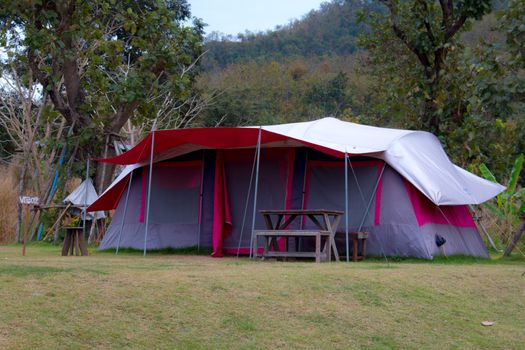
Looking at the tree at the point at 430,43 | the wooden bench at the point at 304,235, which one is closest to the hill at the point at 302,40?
the tree at the point at 430,43

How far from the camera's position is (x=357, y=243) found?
11.1 metres

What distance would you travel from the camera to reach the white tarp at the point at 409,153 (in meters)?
11.1

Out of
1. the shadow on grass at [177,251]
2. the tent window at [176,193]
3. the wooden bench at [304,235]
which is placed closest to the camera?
the wooden bench at [304,235]

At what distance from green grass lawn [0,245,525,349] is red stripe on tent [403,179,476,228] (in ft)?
9.64

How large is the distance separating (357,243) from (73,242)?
13.8 feet

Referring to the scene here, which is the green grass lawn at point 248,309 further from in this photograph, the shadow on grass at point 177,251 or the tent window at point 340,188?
the shadow on grass at point 177,251

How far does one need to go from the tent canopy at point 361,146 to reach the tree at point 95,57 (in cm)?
290

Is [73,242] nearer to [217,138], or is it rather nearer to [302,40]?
[217,138]

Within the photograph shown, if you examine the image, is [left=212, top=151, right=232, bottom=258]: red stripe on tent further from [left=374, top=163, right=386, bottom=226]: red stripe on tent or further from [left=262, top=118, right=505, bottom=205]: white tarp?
[left=374, top=163, right=386, bottom=226]: red stripe on tent

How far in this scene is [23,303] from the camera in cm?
581

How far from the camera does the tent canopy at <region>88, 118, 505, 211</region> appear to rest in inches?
438

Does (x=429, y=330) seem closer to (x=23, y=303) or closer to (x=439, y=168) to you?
(x=23, y=303)

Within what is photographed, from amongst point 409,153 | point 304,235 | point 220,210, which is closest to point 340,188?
point 409,153

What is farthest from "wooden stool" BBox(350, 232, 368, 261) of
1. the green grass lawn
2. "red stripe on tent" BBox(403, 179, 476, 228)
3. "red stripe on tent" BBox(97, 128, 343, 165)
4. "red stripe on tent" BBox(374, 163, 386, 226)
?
the green grass lawn
